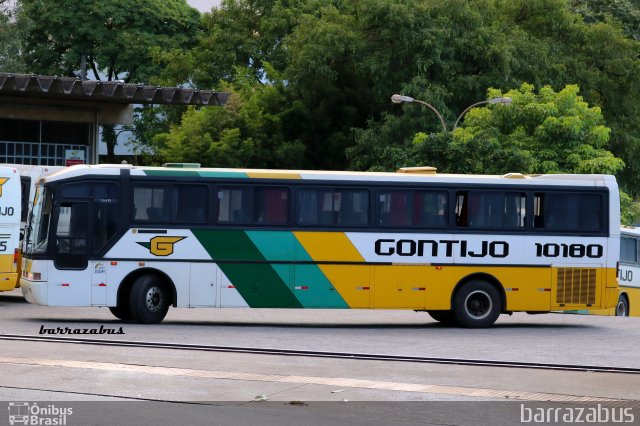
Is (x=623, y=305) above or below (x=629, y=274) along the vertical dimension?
below

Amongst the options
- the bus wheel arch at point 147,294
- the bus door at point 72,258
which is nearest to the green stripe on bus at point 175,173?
the bus door at point 72,258

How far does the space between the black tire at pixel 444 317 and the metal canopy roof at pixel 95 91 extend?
2027 centimetres

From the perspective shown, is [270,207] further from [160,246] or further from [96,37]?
[96,37]

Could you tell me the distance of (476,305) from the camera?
2242 cm

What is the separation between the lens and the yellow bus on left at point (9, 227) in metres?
24.7

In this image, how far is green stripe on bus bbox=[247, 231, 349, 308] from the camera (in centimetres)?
2173

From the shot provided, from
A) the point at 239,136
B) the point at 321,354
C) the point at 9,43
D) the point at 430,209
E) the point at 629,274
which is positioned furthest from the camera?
the point at 9,43

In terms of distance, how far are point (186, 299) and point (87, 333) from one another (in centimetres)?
269

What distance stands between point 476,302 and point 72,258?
7.53m

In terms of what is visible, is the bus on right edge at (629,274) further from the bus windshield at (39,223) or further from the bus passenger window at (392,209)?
the bus windshield at (39,223)

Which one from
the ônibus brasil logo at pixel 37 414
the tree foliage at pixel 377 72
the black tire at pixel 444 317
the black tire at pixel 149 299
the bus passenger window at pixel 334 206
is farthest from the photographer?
the tree foliage at pixel 377 72

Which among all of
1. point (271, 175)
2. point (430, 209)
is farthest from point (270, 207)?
point (430, 209)

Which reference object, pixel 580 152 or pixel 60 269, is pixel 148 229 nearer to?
pixel 60 269

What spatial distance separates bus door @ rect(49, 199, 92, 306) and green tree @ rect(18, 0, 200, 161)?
42.4 m
